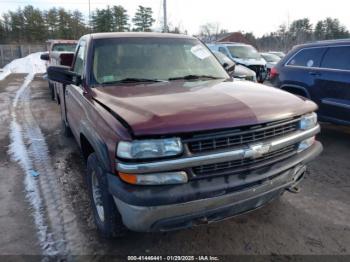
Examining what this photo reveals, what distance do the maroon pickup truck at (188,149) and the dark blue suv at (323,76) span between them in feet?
9.27

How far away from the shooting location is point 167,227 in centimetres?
233

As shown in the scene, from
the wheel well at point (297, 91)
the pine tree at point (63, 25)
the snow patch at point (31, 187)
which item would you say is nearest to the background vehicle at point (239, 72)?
the wheel well at point (297, 91)

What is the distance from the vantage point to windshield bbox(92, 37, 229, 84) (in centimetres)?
347

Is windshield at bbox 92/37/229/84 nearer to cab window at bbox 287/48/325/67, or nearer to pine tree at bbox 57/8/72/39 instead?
cab window at bbox 287/48/325/67

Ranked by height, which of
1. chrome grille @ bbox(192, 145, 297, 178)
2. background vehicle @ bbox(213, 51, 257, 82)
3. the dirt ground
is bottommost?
the dirt ground

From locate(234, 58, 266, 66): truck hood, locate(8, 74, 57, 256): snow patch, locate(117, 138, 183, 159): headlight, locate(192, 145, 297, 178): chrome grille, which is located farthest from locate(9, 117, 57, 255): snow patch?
locate(234, 58, 266, 66): truck hood

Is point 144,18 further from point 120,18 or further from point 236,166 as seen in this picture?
point 236,166

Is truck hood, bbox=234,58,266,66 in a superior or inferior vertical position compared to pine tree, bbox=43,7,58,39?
inferior

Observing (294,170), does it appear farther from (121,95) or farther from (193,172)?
(121,95)

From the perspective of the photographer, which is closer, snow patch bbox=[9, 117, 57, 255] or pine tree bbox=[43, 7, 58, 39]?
snow patch bbox=[9, 117, 57, 255]

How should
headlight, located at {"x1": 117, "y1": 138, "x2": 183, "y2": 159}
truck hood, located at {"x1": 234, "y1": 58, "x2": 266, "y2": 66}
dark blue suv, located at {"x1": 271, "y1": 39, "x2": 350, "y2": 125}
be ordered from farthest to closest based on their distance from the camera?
truck hood, located at {"x1": 234, "y1": 58, "x2": 266, "y2": 66}
dark blue suv, located at {"x1": 271, "y1": 39, "x2": 350, "y2": 125}
headlight, located at {"x1": 117, "y1": 138, "x2": 183, "y2": 159}

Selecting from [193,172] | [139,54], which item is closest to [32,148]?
[139,54]

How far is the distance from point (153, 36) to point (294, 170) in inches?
92.1

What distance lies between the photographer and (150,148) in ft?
7.16
